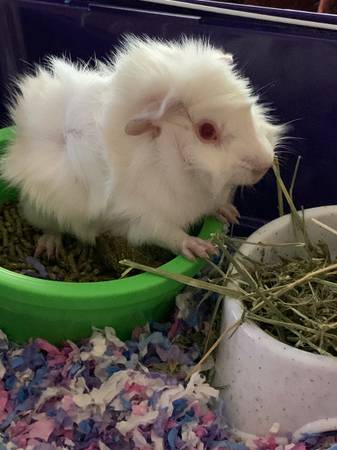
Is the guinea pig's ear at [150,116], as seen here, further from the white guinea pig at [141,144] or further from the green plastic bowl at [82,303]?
the green plastic bowl at [82,303]

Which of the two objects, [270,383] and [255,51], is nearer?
[270,383]

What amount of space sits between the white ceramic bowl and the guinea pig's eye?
249mm

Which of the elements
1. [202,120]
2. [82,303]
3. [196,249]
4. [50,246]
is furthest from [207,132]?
[50,246]

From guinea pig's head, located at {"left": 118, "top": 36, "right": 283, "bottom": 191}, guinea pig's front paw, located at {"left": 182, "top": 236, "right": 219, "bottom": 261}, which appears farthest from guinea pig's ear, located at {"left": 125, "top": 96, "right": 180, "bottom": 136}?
guinea pig's front paw, located at {"left": 182, "top": 236, "right": 219, "bottom": 261}

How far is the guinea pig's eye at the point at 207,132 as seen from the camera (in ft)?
3.79

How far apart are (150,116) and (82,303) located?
0.35 meters

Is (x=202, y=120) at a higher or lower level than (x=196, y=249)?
higher

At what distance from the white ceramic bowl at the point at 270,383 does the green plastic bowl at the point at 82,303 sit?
13 cm

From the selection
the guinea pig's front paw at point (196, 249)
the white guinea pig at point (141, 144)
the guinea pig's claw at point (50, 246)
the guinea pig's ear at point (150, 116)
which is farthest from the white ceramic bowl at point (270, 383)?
the guinea pig's claw at point (50, 246)

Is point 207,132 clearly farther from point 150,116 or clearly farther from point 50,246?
point 50,246

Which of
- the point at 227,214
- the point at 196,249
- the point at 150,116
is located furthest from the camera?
the point at 227,214

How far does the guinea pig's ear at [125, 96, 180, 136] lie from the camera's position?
1123mm

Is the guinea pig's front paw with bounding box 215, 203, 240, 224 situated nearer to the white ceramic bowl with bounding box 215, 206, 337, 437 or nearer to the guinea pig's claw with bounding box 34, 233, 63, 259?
the white ceramic bowl with bounding box 215, 206, 337, 437

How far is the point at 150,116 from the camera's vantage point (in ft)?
3.69
